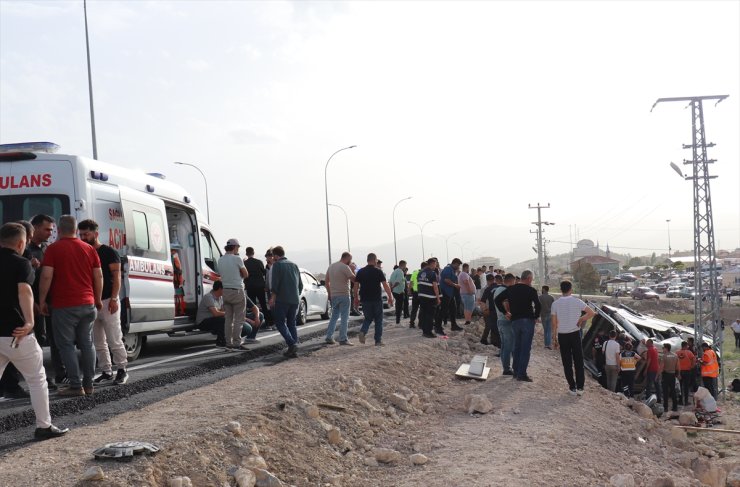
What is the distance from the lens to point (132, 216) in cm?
1102

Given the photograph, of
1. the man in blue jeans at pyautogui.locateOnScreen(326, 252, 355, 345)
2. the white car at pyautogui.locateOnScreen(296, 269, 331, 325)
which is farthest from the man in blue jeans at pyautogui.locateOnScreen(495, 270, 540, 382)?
the white car at pyautogui.locateOnScreen(296, 269, 331, 325)

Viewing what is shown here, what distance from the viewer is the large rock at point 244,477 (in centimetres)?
629

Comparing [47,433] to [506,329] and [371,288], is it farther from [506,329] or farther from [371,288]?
[506,329]

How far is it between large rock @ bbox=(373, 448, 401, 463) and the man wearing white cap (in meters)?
4.72

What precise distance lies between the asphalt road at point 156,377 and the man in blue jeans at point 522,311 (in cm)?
338

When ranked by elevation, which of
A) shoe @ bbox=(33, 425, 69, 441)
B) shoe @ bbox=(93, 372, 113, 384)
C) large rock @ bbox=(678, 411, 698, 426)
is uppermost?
shoe @ bbox=(33, 425, 69, 441)

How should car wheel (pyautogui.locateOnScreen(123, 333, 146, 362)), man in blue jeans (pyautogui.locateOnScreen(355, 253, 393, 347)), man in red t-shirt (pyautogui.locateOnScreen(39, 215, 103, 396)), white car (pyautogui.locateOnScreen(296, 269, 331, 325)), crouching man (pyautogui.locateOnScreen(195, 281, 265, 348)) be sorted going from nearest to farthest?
man in red t-shirt (pyautogui.locateOnScreen(39, 215, 103, 396)) → car wheel (pyautogui.locateOnScreen(123, 333, 146, 362)) → crouching man (pyautogui.locateOnScreen(195, 281, 265, 348)) → man in blue jeans (pyautogui.locateOnScreen(355, 253, 393, 347)) → white car (pyautogui.locateOnScreen(296, 269, 331, 325))

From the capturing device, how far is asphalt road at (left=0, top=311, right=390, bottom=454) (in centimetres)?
698

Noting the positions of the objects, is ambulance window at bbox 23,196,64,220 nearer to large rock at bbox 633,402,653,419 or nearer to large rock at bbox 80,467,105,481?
large rock at bbox 80,467,105,481

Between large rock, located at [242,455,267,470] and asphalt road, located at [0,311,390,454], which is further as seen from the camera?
asphalt road, located at [0,311,390,454]

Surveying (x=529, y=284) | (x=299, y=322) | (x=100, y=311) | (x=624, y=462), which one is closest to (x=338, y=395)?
(x=100, y=311)

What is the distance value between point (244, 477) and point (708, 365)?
61.6 feet

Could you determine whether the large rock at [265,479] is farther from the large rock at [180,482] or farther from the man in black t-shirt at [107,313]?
the man in black t-shirt at [107,313]

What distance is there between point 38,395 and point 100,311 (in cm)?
248
